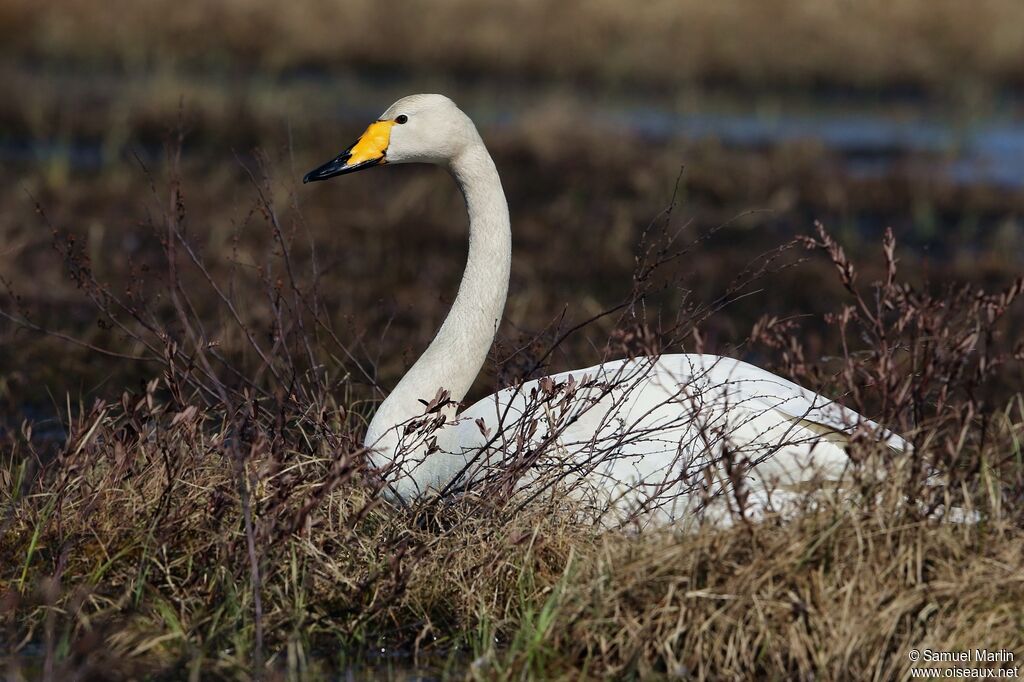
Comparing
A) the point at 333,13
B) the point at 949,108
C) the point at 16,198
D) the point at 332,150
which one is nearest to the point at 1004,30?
the point at 949,108

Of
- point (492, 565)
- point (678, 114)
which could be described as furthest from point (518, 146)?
point (492, 565)

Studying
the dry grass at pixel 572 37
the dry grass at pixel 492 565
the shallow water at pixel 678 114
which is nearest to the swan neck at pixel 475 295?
the dry grass at pixel 492 565

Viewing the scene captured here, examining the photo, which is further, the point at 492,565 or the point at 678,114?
the point at 678,114

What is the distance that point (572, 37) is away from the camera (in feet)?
70.7

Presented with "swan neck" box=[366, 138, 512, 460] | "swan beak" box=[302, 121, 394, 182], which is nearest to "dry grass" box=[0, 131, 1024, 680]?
"swan neck" box=[366, 138, 512, 460]

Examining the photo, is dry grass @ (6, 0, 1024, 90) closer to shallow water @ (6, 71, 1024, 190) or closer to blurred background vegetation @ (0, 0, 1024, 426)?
blurred background vegetation @ (0, 0, 1024, 426)

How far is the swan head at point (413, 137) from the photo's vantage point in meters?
4.93

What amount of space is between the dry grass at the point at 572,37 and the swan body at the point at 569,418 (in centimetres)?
1473

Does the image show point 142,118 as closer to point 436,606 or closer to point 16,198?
point 16,198

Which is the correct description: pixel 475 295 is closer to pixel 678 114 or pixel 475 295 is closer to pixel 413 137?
pixel 413 137

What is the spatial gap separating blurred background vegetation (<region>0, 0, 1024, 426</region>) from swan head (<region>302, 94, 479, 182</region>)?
28 cm

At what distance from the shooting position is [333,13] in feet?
73.6

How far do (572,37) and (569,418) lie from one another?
17818 mm

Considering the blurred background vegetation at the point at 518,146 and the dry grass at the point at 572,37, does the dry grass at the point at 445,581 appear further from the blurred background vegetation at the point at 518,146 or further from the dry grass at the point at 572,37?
the dry grass at the point at 572,37
